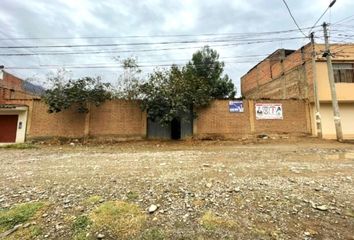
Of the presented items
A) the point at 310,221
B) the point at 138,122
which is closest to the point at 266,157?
the point at 310,221

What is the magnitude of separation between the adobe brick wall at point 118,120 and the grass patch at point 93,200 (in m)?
11.7

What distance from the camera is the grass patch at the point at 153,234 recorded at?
4234 mm

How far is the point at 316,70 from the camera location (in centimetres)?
1927

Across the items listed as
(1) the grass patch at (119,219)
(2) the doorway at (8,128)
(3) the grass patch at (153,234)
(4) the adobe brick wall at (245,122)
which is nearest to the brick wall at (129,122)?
(4) the adobe brick wall at (245,122)

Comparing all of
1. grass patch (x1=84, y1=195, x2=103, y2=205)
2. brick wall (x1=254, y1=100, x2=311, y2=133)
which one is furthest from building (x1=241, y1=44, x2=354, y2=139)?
grass patch (x1=84, y1=195, x2=103, y2=205)

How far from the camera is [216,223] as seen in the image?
4.64 meters

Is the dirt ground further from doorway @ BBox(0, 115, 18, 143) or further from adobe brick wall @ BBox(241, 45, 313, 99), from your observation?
adobe brick wall @ BBox(241, 45, 313, 99)

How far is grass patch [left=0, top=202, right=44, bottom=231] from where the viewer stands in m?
4.77

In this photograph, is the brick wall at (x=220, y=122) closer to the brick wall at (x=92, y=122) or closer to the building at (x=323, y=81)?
the brick wall at (x=92, y=122)

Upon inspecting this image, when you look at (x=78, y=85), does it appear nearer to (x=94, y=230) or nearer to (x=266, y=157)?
(x=266, y=157)

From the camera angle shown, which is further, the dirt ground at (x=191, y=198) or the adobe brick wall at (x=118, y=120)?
the adobe brick wall at (x=118, y=120)

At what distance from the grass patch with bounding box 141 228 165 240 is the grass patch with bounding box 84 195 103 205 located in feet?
5.46

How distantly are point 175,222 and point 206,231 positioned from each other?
608mm

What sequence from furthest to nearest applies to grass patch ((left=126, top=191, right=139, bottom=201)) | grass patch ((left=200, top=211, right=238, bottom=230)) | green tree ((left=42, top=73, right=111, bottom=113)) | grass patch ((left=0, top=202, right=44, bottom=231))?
green tree ((left=42, top=73, right=111, bottom=113)) < grass patch ((left=126, top=191, right=139, bottom=201)) < grass patch ((left=0, top=202, right=44, bottom=231)) < grass patch ((left=200, top=211, right=238, bottom=230))
